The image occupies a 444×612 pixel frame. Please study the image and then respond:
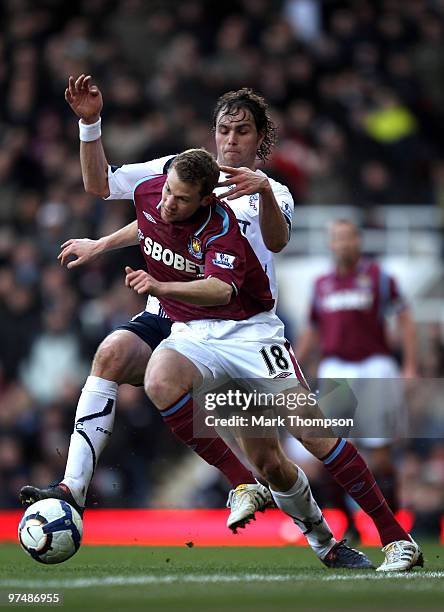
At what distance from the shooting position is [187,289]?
6.14m

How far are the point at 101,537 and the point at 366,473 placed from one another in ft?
13.4

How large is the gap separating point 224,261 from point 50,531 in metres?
1.45

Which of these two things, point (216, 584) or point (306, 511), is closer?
point (216, 584)

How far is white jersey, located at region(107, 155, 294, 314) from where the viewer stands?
6.71 m

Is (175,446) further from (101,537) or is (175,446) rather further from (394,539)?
Answer: (394,539)

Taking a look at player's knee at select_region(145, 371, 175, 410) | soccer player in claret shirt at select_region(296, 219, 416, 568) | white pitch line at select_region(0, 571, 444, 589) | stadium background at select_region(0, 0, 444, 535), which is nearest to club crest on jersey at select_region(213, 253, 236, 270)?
player's knee at select_region(145, 371, 175, 410)

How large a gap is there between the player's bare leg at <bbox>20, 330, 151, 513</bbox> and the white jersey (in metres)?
0.34

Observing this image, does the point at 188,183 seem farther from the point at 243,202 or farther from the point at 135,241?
the point at 135,241

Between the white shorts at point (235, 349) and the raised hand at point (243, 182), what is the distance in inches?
30.4

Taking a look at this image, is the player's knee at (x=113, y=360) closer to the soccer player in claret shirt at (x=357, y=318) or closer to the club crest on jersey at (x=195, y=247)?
the club crest on jersey at (x=195, y=247)

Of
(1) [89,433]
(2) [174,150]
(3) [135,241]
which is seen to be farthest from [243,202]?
(2) [174,150]

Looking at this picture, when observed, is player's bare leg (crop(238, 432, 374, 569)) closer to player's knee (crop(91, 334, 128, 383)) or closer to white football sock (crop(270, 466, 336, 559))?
white football sock (crop(270, 466, 336, 559))

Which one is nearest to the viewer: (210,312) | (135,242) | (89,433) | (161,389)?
(161,389)

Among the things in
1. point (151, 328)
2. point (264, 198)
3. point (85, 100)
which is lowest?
point (151, 328)
